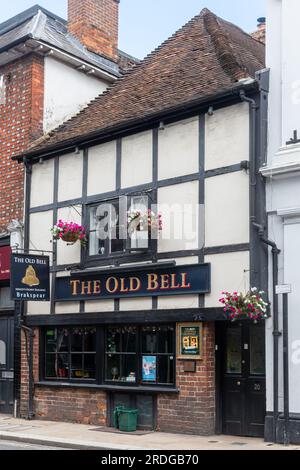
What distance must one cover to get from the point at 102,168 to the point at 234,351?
4.77 metres

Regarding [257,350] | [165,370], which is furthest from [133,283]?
[257,350]

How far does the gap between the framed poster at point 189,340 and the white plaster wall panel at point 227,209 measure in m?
1.55

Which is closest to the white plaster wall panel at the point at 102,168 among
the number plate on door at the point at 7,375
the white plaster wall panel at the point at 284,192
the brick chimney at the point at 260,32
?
the white plaster wall panel at the point at 284,192

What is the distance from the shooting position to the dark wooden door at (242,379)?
12.0 meters

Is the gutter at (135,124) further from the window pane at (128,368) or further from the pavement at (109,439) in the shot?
the pavement at (109,439)

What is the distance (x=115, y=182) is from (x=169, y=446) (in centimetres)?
559

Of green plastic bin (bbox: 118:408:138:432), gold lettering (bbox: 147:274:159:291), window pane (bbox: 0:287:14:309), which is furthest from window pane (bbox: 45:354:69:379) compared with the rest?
gold lettering (bbox: 147:274:159:291)

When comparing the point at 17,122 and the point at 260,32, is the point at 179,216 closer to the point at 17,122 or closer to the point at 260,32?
the point at 17,122

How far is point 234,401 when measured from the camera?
12289 mm

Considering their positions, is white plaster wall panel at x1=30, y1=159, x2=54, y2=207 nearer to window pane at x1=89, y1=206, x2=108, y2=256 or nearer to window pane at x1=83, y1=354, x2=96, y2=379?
window pane at x1=89, y1=206, x2=108, y2=256

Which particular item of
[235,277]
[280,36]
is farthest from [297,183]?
[280,36]

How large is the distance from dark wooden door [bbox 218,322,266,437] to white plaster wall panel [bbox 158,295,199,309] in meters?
0.74

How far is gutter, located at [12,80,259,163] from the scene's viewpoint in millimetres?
12116

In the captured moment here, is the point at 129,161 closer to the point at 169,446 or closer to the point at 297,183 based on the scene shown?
the point at 297,183
